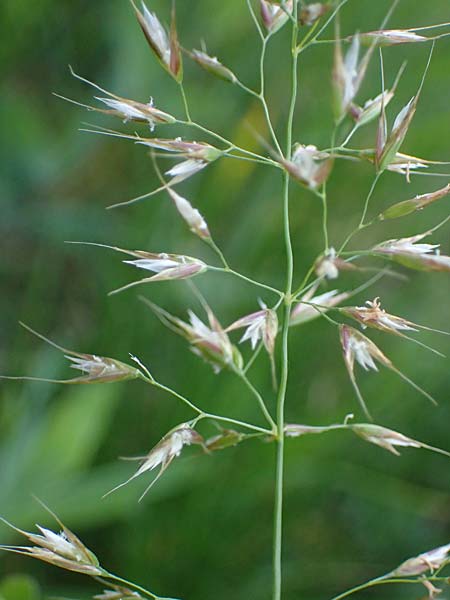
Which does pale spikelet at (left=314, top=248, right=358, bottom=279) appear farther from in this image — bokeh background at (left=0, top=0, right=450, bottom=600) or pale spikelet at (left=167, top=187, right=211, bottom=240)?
bokeh background at (left=0, top=0, right=450, bottom=600)

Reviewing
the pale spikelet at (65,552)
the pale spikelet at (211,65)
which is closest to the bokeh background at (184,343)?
the pale spikelet at (65,552)

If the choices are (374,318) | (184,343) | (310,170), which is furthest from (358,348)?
(184,343)

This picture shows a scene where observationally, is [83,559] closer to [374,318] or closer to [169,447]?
[169,447]

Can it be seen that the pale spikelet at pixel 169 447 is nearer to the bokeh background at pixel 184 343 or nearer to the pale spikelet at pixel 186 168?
the pale spikelet at pixel 186 168

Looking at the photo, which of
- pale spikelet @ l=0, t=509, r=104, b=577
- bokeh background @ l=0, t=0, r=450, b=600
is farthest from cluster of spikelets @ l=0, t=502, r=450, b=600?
bokeh background @ l=0, t=0, r=450, b=600

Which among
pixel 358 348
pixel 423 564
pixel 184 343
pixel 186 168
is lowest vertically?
pixel 184 343
